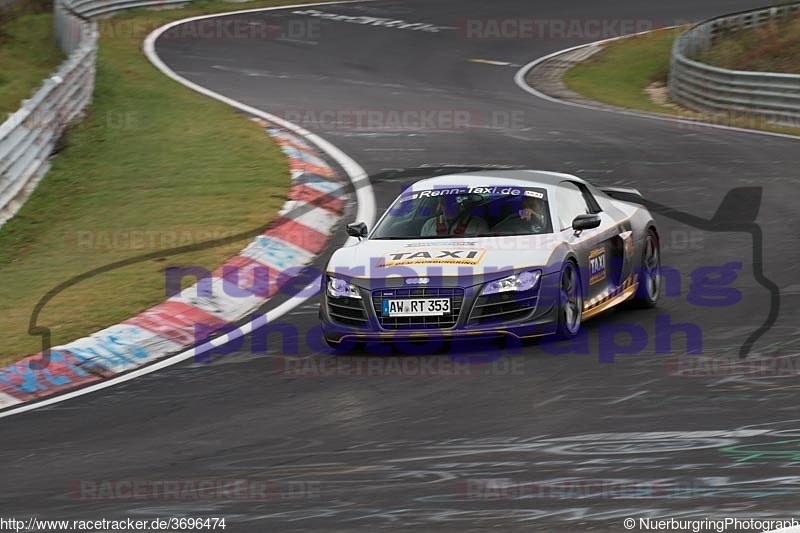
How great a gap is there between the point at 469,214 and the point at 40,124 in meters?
9.49

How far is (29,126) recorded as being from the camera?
58.4 ft

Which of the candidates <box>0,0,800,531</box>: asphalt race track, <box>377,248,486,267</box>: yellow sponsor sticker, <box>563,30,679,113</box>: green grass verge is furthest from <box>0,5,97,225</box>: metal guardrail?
<box>563,30,679,113</box>: green grass verge

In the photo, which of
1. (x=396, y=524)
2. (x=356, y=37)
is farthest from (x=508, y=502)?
(x=356, y=37)

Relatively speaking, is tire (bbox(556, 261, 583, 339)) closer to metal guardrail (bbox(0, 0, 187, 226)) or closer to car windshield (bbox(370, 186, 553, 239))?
car windshield (bbox(370, 186, 553, 239))

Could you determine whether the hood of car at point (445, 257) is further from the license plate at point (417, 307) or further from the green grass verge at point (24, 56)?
the green grass verge at point (24, 56)

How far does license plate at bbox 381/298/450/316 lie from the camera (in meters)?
9.55

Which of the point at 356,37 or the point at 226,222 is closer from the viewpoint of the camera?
the point at 226,222

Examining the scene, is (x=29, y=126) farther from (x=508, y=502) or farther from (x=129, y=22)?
(x=129, y=22)

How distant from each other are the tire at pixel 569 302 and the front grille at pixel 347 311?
1355 millimetres

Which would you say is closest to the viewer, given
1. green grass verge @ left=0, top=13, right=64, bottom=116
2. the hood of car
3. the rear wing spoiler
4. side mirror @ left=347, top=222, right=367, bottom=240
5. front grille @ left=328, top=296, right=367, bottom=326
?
the hood of car

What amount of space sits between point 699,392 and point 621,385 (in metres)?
0.52

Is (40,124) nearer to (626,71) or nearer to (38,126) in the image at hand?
(38,126)

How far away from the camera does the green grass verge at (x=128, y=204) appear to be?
39.0 ft

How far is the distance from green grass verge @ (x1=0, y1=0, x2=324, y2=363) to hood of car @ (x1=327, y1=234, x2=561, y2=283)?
7.00 feet
